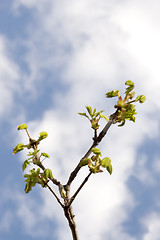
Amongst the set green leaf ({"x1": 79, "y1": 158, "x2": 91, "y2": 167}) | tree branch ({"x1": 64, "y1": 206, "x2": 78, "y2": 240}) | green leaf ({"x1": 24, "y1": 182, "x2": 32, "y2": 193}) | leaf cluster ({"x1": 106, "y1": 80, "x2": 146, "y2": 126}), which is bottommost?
tree branch ({"x1": 64, "y1": 206, "x2": 78, "y2": 240})

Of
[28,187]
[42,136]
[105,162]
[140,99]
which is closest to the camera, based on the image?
[105,162]

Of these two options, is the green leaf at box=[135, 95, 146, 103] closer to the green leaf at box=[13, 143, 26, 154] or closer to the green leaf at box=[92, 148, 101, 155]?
the green leaf at box=[92, 148, 101, 155]

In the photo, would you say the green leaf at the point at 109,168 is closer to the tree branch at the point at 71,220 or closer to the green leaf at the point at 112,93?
the tree branch at the point at 71,220

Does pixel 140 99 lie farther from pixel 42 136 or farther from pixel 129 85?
pixel 42 136

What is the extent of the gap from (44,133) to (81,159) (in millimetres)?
464

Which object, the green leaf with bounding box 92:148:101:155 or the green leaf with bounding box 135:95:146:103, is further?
the green leaf with bounding box 135:95:146:103

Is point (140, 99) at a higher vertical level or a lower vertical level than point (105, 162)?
higher

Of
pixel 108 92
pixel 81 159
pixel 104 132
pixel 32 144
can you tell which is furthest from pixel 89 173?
pixel 108 92

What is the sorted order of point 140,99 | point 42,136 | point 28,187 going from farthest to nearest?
point 140,99 → point 42,136 → point 28,187

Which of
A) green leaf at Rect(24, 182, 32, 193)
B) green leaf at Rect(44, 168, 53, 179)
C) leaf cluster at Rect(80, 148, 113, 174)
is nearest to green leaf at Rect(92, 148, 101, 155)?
leaf cluster at Rect(80, 148, 113, 174)

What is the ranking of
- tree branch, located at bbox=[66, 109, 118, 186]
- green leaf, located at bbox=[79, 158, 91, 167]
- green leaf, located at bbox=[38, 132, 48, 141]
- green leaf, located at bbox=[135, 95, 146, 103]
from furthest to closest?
1. green leaf, located at bbox=[135, 95, 146, 103]
2. green leaf, located at bbox=[38, 132, 48, 141]
3. tree branch, located at bbox=[66, 109, 118, 186]
4. green leaf, located at bbox=[79, 158, 91, 167]

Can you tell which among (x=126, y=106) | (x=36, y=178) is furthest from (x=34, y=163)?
(x=126, y=106)

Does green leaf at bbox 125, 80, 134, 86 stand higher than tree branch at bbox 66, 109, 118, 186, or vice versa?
green leaf at bbox 125, 80, 134, 86

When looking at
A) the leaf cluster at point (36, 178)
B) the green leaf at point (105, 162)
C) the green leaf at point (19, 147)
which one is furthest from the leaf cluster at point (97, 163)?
the green leaf at point (19, 147)
